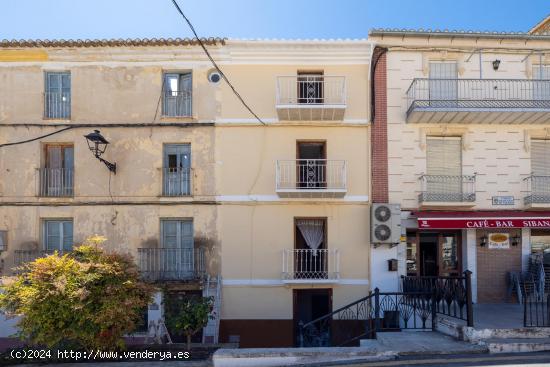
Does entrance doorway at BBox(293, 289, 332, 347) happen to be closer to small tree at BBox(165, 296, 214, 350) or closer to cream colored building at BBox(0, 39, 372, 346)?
cream colored building at BBox(0, 39, 372, 346)

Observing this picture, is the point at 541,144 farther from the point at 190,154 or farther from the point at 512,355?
the point at 190,154

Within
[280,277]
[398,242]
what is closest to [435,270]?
[398,242]

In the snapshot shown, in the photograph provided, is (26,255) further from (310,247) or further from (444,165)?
(444,165)

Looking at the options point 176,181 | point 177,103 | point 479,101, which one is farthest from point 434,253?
point 177,103

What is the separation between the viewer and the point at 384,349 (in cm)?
812

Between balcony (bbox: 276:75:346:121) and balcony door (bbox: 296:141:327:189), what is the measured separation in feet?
3.03

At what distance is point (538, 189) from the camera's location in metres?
13.1

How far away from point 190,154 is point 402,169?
648cm

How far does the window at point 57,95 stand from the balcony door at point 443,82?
11.2 m

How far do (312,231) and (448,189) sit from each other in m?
4.29

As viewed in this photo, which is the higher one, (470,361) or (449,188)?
(449,188)

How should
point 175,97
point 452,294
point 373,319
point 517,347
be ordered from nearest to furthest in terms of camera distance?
point 517,347
point 452,294
point 373,319
point 175,97

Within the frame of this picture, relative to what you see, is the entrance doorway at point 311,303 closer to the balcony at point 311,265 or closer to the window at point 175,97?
the balcony at point 311,265

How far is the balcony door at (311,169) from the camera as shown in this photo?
42.8 feet
